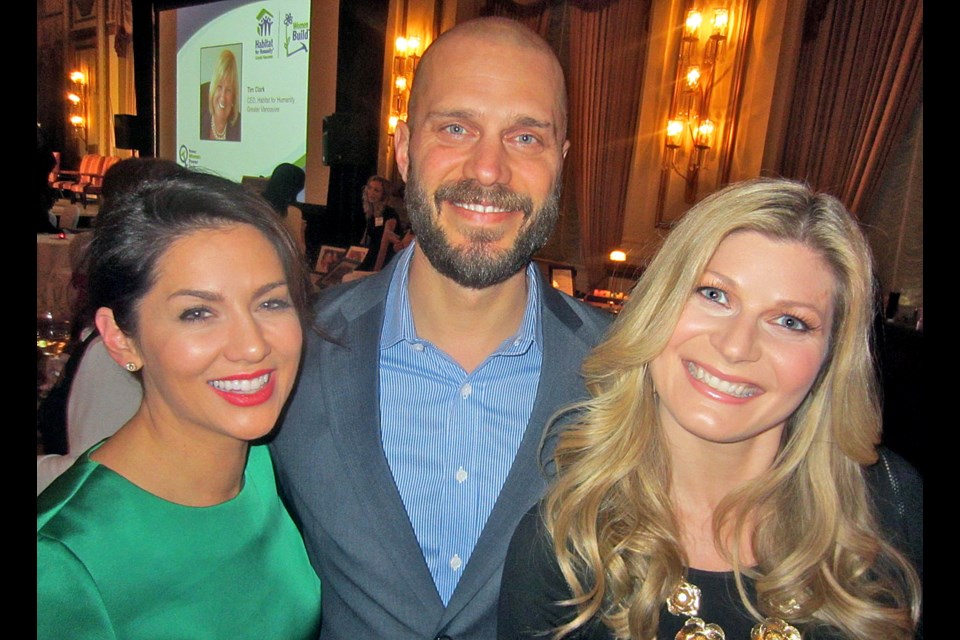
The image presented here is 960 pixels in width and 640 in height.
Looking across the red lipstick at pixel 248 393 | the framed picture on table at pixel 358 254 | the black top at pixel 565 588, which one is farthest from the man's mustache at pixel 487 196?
the framed picture on table at pixel 358 254

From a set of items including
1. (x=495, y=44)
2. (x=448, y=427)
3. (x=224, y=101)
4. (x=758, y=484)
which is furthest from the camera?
(x=224, y=101)

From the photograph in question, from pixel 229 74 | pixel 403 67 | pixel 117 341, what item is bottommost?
pixel 117 341

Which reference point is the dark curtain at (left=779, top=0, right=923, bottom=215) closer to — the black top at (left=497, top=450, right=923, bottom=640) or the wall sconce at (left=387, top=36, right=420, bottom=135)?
the black top at (left=497, top=450, right=923, bottom=640)

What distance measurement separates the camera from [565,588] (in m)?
1.29

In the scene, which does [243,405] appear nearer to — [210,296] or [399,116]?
[210,296]

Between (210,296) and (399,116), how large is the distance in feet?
24.1

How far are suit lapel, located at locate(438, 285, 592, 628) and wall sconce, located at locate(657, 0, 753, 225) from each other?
4921 mm

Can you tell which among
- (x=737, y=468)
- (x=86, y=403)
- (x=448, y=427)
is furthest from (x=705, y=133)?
(x=86, y=403)

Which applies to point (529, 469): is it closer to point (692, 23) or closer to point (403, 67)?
point (692, 23)

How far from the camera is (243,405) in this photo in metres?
1.27

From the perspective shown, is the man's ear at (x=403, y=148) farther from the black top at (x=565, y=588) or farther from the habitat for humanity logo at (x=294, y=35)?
the habitat for humanity logo at (x=294, y=35)

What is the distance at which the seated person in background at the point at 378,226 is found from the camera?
221 inches

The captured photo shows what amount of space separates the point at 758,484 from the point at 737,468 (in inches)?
2.2

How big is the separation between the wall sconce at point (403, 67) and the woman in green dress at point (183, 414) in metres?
7.07
